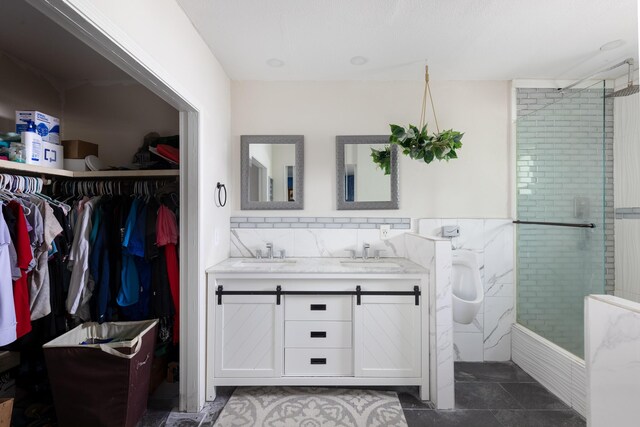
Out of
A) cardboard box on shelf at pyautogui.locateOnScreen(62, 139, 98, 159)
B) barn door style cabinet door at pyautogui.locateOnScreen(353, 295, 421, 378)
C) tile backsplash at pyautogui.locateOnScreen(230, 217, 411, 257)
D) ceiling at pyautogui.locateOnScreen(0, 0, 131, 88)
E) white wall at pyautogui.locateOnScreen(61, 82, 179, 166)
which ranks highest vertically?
ceiling at pyautogui.locateOnScreen(0, 0, 131, 88)

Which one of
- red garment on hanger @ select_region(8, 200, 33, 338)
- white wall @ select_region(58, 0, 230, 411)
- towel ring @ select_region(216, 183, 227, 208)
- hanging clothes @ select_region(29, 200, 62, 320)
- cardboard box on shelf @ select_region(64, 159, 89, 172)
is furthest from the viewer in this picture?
towel ring @ select_region(216, 183, 227, 208)

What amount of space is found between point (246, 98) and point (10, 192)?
5.70 ft

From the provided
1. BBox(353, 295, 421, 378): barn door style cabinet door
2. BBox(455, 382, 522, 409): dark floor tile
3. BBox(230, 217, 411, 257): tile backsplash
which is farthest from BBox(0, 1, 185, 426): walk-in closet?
BBox(455, 382, 522, 409): dark floor tile

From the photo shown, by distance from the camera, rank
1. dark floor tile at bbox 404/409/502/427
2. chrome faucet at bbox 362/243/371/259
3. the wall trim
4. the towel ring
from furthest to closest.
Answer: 1. chrome faucet at bbox 362/243/371/259
2. the towel ring
3. the wall trim
4. dark floor tile at bbox 404/409/502/427

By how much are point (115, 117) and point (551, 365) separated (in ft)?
12.6

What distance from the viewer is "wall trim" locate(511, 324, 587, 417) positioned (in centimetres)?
194

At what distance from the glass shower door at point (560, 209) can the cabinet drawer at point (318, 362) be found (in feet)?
4.97

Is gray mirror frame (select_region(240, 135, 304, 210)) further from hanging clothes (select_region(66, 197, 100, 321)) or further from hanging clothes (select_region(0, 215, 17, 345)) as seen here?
hanging clothes (select_region(0, 215, 17, 345))

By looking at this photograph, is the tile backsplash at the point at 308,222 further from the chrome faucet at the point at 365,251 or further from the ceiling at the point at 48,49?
the ceiling at the point at 48,49

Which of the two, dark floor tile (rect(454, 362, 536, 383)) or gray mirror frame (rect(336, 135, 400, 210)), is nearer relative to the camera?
dark floor tile (rect(454, 362, 536, 383))

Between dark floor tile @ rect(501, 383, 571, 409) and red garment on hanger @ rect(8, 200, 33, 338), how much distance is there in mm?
3036

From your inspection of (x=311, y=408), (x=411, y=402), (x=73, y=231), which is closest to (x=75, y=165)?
(x=73, y=231)

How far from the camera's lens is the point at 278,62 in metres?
2.41

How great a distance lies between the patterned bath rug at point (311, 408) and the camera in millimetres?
1841
